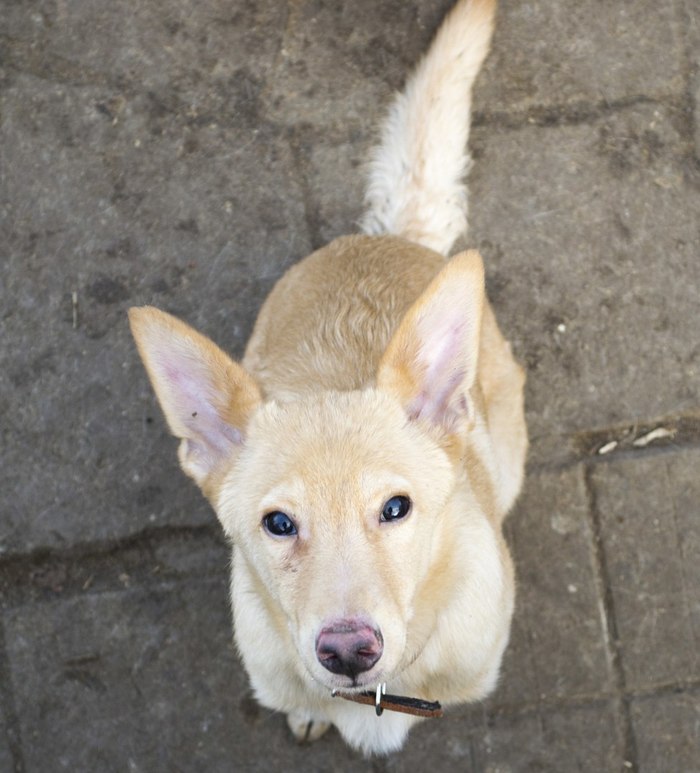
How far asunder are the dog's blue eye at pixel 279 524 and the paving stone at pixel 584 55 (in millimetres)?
2376

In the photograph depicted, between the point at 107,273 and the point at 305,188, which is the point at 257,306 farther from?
the point at 107,273

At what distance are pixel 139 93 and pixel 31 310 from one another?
3.64 ft

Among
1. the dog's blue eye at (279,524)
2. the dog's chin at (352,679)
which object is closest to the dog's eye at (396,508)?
the dog's blue eye at (279,524)

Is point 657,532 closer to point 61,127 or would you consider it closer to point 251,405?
point 251,405

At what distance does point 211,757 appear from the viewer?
3205 mm

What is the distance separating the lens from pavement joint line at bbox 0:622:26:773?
3225 millimetres

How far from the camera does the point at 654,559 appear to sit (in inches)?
130

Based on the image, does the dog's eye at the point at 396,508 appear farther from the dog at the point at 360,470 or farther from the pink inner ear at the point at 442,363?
the pink inner ear at the point at 442,363

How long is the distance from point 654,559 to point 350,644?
1925 millimetres

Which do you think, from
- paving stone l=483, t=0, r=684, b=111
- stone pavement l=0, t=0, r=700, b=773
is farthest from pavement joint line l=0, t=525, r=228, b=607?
paving stone l=483, t=0, r=684, b=111

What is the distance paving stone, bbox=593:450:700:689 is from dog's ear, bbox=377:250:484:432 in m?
1.39

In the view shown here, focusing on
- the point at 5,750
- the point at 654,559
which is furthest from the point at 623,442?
the point at 5,750

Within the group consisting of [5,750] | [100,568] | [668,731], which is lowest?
[668,731]

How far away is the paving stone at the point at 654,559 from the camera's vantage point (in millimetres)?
3223
